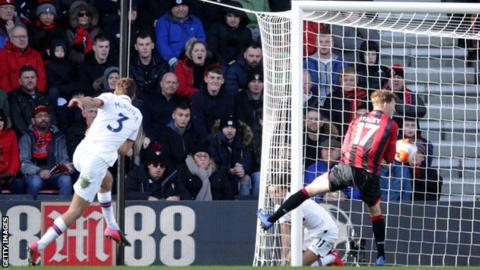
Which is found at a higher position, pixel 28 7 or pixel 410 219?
pixel 28 7

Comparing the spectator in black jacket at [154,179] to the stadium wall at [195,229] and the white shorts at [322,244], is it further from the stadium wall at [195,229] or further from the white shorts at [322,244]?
the white shorts at [322,244]

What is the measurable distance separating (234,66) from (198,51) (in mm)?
496

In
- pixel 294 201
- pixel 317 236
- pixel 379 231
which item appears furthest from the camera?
pixel 317 236

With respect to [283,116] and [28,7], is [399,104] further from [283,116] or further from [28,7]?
[28,7]

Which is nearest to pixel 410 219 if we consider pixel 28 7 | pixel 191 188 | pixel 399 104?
pixel 399 104

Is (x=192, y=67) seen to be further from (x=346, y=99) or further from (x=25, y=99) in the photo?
(x=346, y=99)

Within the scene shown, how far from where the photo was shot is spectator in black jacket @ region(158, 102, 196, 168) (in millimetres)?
17500

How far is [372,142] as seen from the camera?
48.4 feet

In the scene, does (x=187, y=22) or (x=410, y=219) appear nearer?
(x=410, y=219)

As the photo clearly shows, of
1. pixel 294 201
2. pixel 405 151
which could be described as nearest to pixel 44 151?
pixel 294 201

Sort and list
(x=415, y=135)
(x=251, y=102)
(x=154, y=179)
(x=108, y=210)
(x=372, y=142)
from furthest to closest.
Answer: (x=251, y=102) < (x=154, y=179) < (x=415, y=135) < (x=108, y=210) < (x=372, y=142)

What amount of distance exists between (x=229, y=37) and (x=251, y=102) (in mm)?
876

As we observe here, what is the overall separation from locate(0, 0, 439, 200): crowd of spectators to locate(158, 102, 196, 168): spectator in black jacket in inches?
0.4

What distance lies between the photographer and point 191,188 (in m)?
17.4
